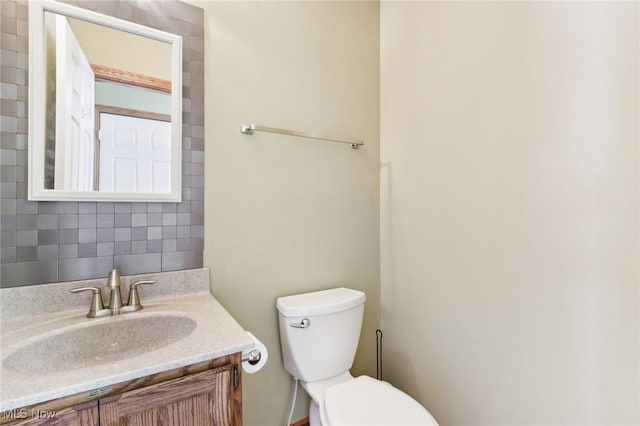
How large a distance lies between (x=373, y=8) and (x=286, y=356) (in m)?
1.93

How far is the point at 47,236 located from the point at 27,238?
5cm

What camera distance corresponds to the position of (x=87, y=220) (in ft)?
3.47

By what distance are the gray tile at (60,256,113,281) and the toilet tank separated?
682 mm

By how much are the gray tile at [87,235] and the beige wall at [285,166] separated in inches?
14.8

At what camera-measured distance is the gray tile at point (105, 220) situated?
1.08 meters

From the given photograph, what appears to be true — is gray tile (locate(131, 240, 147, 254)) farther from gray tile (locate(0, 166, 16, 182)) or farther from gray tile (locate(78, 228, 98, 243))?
gray tile (locate(0, 166, 16, 182))

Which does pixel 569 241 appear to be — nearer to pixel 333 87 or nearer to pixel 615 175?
pixel 615 175

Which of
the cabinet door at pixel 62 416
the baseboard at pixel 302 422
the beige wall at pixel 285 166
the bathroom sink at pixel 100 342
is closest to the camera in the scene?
the cabinet door at pixel 62 416

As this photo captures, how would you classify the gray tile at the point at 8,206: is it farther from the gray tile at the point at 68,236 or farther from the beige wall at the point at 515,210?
the beige wall at the point at 515,210

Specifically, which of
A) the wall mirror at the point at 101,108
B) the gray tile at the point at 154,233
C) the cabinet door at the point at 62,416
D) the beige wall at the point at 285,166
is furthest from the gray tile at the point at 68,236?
the cabinet door at the point at 62,416

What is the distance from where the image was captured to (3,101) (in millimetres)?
938

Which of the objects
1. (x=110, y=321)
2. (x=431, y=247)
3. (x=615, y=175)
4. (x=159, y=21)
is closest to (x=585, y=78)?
(x=615, y=175)

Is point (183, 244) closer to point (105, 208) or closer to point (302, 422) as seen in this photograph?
point (105, 208)

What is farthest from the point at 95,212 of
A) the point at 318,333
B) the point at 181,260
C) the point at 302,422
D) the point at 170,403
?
the point at 302,422
